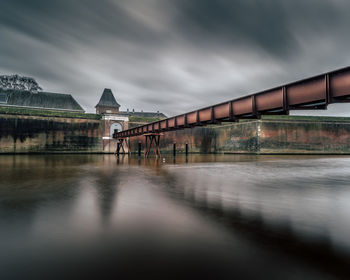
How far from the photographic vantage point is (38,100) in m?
36.0

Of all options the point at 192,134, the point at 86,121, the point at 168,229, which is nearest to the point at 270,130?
the point at 192,134

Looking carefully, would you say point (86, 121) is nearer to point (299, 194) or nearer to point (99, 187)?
point (99, 187)

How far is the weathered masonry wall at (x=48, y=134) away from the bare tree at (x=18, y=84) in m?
13.7

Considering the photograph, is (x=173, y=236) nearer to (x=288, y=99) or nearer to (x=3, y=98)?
(x=288, y=99)

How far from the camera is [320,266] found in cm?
204

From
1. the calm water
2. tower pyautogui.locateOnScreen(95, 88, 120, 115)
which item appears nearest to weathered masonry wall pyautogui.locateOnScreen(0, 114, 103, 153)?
tower pyautogui.locateOnScreen(95, 88, 120, 115)

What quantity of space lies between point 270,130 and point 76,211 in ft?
108

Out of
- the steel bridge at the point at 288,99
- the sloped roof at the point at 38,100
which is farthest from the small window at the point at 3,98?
the steel bridge at the point at 288,99

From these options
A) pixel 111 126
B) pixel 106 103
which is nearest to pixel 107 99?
pixel 106 103

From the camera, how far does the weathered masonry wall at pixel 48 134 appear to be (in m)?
26.4

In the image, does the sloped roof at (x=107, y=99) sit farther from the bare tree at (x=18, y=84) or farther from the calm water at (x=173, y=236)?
the calm water at (x=173, y=236)

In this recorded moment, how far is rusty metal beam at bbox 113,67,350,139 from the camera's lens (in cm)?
645

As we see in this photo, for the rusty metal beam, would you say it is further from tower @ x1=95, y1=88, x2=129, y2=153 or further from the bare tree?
the bare tree

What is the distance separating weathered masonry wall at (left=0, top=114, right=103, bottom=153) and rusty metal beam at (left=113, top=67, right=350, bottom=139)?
22.8m
